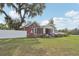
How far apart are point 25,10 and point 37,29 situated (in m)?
0.23

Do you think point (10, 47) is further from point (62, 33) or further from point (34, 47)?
point (62, 33)

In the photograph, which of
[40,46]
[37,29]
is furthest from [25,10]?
[40,46]

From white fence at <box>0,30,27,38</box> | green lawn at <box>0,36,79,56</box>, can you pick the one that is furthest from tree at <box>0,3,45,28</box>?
green lawn at <box>0,36,79,56</box>

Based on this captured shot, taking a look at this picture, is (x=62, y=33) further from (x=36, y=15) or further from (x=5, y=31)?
(x=5, y=31)

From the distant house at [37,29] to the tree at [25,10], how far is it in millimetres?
76

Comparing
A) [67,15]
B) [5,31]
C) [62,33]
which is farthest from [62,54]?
[5,31]

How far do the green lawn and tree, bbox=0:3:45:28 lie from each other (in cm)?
19

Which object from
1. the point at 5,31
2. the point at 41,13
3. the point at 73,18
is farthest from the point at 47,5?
the point at 5,31

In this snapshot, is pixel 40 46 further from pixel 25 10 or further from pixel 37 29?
pixel 25 10

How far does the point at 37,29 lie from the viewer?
9.13ft

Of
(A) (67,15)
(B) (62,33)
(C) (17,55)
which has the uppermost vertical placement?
(A) (67,15)

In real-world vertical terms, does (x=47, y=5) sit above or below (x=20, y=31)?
above

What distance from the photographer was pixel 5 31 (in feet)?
9.14

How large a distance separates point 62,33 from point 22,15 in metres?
0.43
